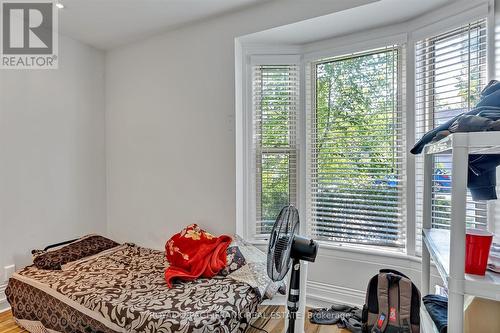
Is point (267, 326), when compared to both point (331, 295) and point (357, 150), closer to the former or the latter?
point (331, 295)

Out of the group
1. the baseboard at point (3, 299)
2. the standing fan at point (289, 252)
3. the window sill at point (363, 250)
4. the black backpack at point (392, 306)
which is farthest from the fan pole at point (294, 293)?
the baseboard at point (3, 299)

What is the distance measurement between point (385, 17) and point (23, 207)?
3.40m

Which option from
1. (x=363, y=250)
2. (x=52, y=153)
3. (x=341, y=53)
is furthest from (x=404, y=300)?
(x=52, y=153)

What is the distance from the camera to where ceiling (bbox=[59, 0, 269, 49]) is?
7.55ft

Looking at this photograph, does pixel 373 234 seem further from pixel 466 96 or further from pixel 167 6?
pixel 167 6

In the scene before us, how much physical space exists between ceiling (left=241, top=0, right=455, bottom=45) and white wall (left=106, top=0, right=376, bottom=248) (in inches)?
3.3

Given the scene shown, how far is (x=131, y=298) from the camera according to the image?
1.75 metres

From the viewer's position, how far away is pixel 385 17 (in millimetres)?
2123

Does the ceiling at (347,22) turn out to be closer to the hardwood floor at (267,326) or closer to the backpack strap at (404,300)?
the backpack strap at (404,300)

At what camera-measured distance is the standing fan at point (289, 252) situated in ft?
4.59

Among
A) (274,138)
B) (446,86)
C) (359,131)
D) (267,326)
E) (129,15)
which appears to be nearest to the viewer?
(446,86)

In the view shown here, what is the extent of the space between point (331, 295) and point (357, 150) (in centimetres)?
124

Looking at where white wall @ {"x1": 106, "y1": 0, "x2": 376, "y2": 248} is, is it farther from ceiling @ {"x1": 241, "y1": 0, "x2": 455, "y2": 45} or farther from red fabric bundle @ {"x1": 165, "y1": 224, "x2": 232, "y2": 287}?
red fabric bundle @ {"x1": 165, "y1": 224, "x2": 232, "y2": 287}

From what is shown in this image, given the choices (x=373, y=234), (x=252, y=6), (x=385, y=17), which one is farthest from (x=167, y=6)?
(x=373, y=234)
